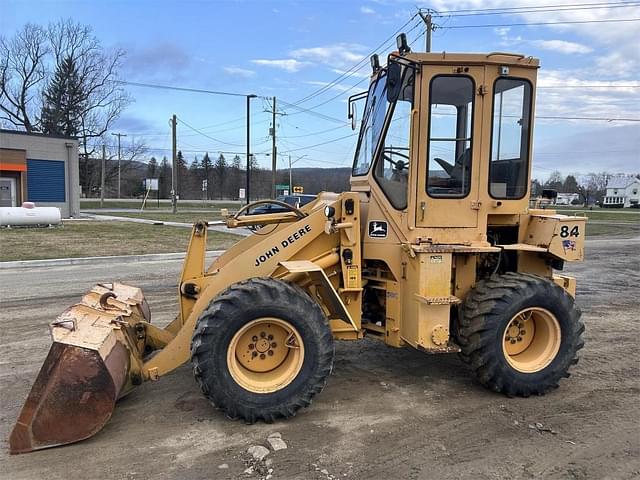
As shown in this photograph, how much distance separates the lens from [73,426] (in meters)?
3.53

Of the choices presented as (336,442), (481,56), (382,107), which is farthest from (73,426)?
(481,56)

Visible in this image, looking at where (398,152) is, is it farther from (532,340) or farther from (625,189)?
(625,189)

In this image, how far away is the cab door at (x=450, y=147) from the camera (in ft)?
14.7

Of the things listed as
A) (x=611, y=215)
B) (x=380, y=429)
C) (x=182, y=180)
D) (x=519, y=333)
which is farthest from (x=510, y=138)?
(x=182, y=180)

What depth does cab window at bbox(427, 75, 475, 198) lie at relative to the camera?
14.7 feet

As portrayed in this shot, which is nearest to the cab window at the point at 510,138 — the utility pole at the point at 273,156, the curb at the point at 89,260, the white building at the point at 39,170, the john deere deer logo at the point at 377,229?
the john deere deer logo at the point at 377,229

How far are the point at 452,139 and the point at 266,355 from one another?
2.45 metres

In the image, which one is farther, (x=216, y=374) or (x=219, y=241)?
(x=219, y=241)

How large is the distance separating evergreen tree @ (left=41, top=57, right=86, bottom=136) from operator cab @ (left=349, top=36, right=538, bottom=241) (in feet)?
167

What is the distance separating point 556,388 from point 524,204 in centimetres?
169

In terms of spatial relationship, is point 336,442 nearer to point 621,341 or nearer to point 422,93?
point 422,93

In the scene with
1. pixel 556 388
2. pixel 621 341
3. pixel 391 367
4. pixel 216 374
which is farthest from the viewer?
pixel 621 341

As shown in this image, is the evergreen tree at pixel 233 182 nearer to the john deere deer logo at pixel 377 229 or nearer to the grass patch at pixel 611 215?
the grass patch at pixel 611 215

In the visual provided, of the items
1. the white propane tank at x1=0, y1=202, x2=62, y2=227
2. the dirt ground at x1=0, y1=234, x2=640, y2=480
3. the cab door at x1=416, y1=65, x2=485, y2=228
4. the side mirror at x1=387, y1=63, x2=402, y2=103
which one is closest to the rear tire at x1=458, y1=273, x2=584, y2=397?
the dirt ground at x1=0, y1=234, x2=640, y2=480
